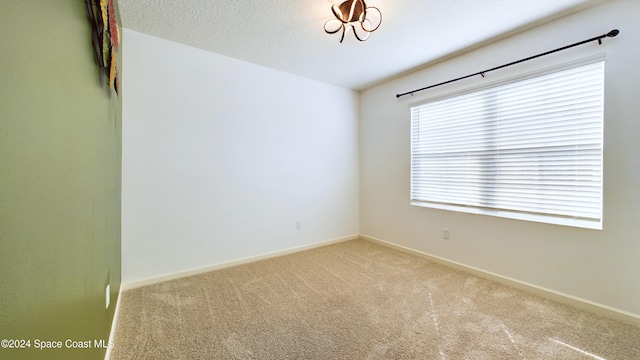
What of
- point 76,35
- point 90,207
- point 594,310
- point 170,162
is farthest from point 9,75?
point 594,310

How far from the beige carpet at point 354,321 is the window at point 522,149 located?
0.86 metres

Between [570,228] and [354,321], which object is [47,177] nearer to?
[354,321]

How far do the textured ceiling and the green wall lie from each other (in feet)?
4.25

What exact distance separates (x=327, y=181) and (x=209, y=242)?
188 cm

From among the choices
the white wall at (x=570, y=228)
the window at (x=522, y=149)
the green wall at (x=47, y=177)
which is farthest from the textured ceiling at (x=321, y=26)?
the green wall at (x=47, y=177)

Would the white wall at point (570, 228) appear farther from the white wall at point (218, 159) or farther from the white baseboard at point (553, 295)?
the white wall at point (218, 159)

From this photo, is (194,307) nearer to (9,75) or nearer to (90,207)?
(90,207)

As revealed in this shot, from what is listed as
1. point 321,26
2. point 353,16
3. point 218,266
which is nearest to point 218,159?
point 218,266

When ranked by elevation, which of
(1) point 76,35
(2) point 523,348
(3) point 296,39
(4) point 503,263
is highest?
(3) point 296,39

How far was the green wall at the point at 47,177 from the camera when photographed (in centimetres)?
58

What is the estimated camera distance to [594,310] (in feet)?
6.61

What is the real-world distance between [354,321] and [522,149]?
229 cm

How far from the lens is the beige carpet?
1.60 m

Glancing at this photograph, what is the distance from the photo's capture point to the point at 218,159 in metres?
2.93
